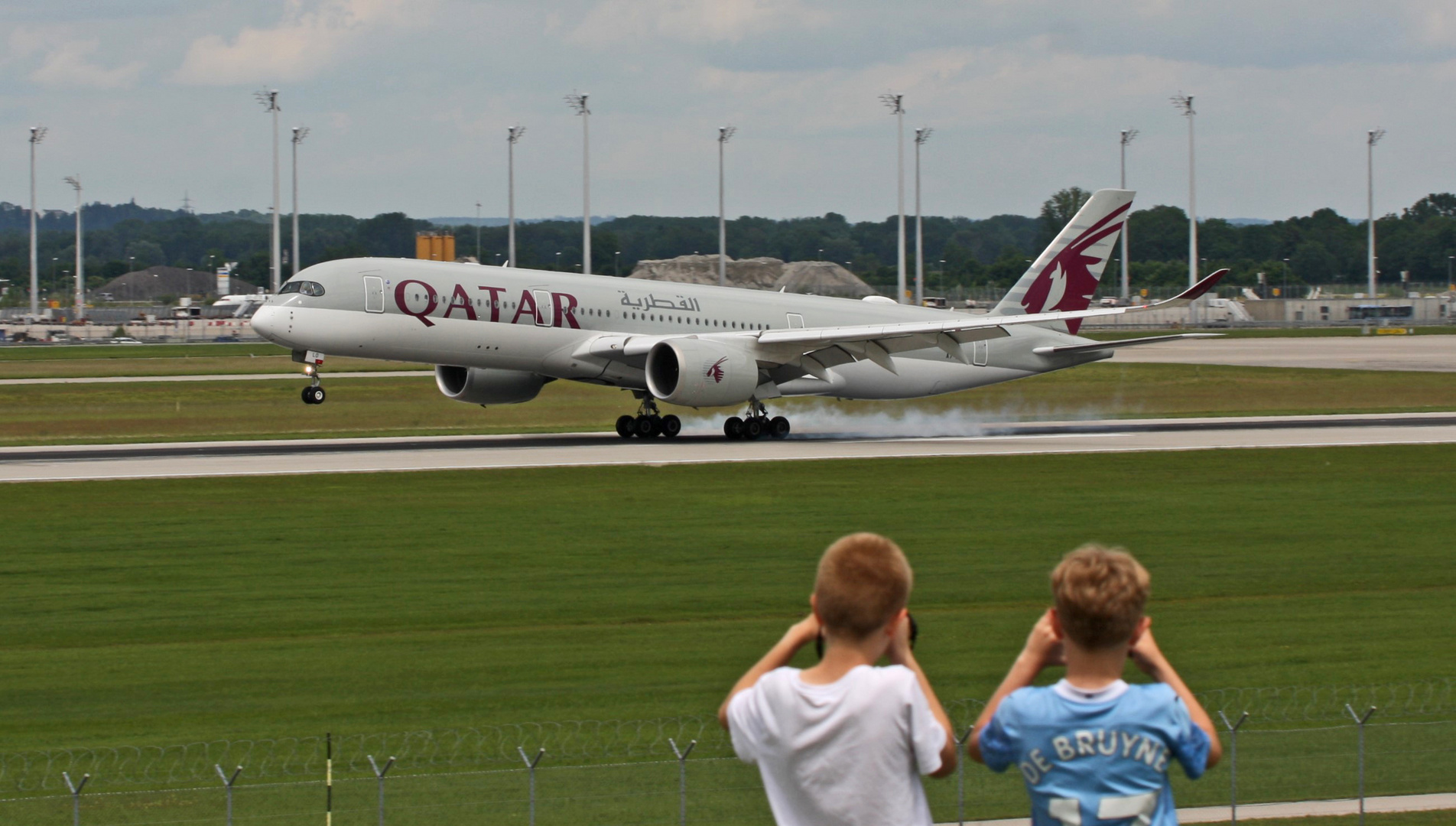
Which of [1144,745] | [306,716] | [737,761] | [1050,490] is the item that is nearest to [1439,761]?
[737,761]

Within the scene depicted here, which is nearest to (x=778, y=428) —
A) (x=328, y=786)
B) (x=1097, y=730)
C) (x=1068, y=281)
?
(x=1068, y=281)

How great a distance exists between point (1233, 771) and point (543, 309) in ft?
108

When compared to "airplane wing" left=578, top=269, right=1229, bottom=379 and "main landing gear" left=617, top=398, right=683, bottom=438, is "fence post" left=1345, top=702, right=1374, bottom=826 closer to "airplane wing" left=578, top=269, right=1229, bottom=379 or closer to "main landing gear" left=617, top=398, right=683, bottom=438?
"airplane wing" left=578, top=269, right=1229, bottom=379

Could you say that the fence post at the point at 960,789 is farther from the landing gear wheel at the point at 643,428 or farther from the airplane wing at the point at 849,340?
the landing gear wheel at the point at 643,428

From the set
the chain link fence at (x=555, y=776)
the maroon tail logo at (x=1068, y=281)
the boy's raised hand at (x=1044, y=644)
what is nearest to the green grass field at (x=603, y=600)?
the chain link fence at (x=555, y=776)

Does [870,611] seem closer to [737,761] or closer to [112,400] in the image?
[737,761]

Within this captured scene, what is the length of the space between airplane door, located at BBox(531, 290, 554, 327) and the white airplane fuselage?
28 mm

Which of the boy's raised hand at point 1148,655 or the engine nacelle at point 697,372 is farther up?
the engine nacelle at point 697,372

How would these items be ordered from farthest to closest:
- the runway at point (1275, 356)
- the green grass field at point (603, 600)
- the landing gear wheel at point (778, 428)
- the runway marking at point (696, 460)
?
1. the runway at point (1275, 356)
2. the landing gear wheel at point (778, 428)
3. the runway marking at point (696, 460)
4. the green grass field at point (603, 600)

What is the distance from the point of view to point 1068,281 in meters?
49.9

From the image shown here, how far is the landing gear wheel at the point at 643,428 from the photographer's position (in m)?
45.0

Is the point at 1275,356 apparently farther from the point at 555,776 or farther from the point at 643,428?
the point at 555,776

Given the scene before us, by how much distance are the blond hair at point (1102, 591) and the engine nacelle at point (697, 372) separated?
117 ft

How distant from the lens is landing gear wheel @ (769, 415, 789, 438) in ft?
149
